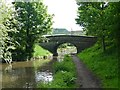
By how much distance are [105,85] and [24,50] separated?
31289mm

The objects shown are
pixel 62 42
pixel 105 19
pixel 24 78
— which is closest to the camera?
pixel 105 19

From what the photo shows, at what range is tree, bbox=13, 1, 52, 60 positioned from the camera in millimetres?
44844

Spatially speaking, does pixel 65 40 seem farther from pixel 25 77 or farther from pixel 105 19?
pixel 105 19

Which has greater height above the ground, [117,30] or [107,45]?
[117,30]

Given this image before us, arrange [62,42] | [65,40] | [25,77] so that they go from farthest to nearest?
[62,42] → [65,40] → [25,77]

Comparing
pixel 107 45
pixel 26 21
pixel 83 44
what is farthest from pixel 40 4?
pixel 107 45

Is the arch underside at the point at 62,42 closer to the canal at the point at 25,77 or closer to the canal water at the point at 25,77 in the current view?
the canal at the point at 25,77

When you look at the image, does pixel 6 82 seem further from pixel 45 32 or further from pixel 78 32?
pixel 78 32

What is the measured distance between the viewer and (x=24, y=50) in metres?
46.0

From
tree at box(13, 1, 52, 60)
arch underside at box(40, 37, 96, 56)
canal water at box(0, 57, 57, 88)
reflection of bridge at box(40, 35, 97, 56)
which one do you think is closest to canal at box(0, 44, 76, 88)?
canal water at box(0, 57, 57, 88)

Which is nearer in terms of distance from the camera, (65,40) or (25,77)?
(25,77)

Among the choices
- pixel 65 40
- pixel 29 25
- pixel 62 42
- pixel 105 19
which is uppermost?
pixel 105 19

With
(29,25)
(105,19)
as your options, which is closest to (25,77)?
(105,19)

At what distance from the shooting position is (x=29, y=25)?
4600cm
